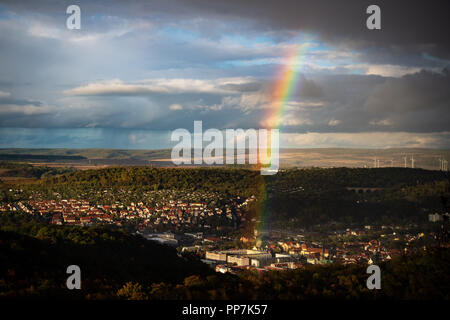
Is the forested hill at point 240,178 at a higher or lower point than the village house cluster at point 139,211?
higher

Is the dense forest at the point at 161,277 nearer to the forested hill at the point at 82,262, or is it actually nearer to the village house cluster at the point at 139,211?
the forested hill at the point at 82,262

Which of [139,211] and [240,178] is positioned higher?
[240,178]

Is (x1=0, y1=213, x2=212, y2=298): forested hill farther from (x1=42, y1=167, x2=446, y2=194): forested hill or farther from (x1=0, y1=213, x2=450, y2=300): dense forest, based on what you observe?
(x1=42, y1=167, x2=446, y2=194): forested hill

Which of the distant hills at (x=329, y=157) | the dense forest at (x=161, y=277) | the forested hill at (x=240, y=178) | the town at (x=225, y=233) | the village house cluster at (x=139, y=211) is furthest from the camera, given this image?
the distant hills at (x=329, y=157)

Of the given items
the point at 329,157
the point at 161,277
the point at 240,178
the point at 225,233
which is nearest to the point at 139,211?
the point at 225,233

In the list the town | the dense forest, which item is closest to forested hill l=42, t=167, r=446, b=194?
the town

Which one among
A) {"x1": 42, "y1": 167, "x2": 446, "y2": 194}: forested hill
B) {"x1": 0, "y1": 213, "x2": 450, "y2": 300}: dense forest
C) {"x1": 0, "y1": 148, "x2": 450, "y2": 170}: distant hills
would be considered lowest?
{"x1": 0, "y1": 213, "x2": 450, "y2": 300}: dense forest

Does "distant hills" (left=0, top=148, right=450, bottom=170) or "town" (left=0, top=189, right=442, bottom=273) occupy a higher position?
"distant hills" (left=0, top=148, right=450, bottom=170)

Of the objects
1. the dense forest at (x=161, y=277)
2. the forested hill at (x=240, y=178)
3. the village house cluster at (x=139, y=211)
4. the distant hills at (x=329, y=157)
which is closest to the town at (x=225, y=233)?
the village house cluster at (x=139, y=211)

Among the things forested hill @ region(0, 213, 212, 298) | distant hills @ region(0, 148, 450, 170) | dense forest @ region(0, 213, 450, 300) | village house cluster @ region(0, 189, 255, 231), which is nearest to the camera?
dense forest @ region(0, 213, 450, 300)

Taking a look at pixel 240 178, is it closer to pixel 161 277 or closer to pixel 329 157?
pixel 329 157
